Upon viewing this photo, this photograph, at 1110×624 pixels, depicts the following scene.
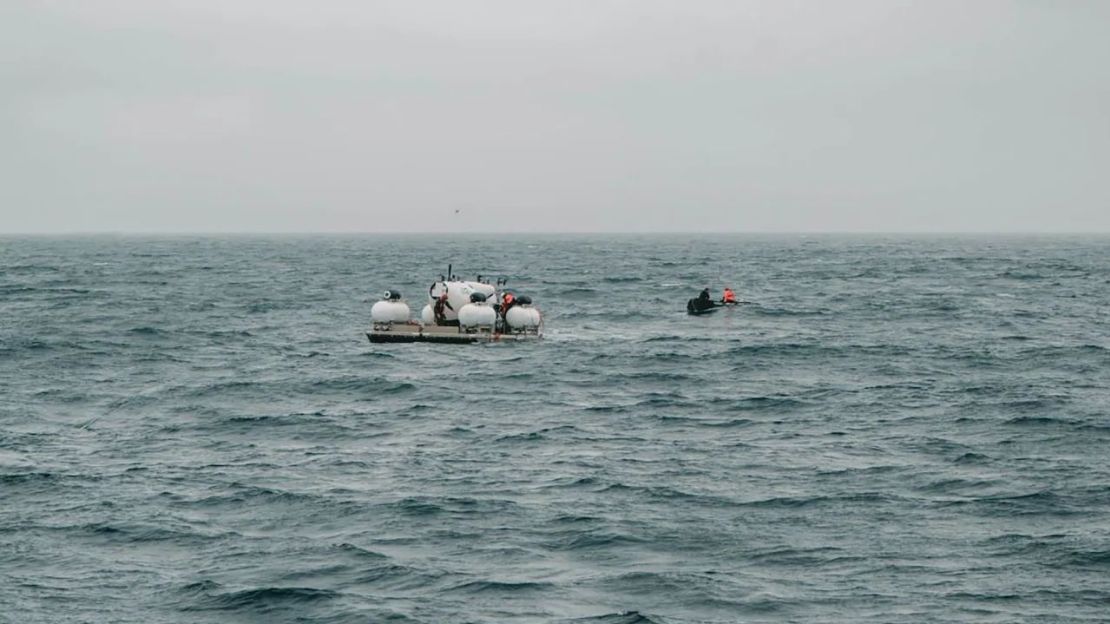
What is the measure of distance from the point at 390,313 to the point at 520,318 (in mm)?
6432

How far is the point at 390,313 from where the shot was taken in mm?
61719

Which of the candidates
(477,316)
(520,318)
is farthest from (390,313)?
(520,318)

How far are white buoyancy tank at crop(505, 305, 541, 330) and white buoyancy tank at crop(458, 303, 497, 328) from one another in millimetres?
1560

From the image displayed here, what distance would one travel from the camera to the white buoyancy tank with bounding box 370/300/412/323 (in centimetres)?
6169

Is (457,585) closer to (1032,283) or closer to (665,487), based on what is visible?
(665,487)

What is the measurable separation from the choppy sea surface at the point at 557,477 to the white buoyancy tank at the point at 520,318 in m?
1.37

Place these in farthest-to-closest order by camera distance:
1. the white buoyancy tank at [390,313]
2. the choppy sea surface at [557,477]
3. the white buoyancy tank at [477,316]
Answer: the white buoyancy tank at [390,313], the white buoyancy tank at [477,316], the choppy sea surface at [557,477]

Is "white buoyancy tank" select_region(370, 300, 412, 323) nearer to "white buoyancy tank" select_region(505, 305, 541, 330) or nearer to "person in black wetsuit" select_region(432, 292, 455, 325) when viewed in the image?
"person in black wetsuit" select_region(432, 292, 455, 325)

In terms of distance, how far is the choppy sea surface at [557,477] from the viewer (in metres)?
23.0

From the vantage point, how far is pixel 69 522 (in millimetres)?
27922

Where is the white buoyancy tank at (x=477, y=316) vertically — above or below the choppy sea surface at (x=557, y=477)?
above

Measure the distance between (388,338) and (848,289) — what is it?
62.1 meters

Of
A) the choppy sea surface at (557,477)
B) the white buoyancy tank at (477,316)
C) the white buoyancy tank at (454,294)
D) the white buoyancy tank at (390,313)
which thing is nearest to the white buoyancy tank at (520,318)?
the choppy sea surface at (557,477)

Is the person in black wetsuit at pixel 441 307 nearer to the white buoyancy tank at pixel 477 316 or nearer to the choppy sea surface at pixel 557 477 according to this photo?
the white buoyancy tank at pixel 477 316
